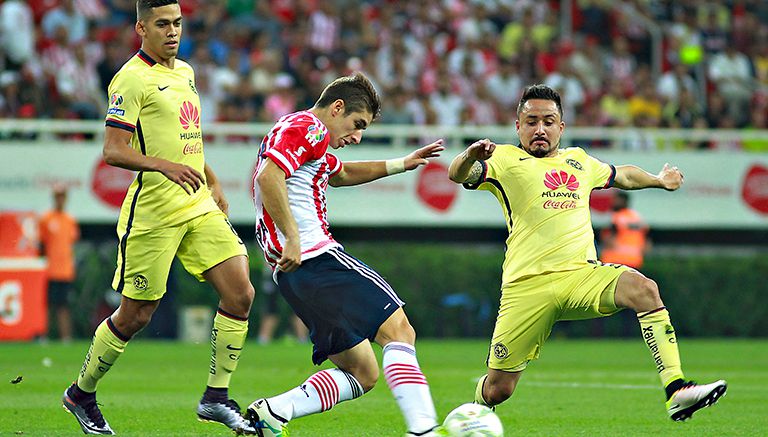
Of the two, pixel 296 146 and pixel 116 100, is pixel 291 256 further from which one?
pixel 116 100

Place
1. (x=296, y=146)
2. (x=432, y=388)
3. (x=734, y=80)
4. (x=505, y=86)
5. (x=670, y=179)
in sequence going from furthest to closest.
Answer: (x=734, y=80) < (x=505, y=86) < (x=432, y=388) < (x=670, y=179) < (x=296, y=146)

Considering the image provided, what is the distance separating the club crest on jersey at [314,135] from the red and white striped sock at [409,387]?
113cm

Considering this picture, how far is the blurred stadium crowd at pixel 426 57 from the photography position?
20016 mm

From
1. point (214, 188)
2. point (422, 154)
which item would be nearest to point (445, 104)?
point (214, 188)

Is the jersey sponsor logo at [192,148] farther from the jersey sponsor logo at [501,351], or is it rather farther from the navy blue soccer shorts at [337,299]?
the jersey sponsor logo at [501,351]

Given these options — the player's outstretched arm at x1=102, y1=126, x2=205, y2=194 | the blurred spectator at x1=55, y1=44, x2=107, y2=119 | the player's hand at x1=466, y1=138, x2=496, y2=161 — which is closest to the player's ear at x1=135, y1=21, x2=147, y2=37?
the player's outstretched arm at x1=102, y1=126, x2=205, y2=194

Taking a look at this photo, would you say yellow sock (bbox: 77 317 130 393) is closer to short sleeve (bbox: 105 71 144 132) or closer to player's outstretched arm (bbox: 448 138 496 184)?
short sleeve (bbox: 105 71 144 132)

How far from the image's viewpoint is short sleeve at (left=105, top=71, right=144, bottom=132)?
322 inches

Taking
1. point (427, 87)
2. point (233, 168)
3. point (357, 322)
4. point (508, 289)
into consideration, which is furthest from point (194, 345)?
point (357, 322)

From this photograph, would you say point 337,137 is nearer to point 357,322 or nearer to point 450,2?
point 357,322

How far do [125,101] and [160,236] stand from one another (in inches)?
34.0

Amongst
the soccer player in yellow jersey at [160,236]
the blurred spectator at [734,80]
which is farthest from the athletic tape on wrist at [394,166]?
the blurred spectator at [734,80]

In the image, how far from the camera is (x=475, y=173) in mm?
8383

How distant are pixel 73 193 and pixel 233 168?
95.4 inches
